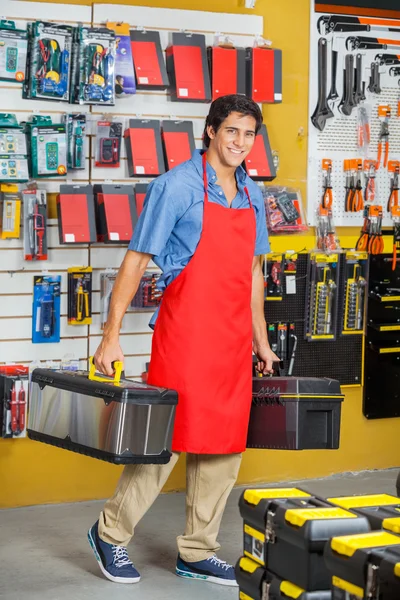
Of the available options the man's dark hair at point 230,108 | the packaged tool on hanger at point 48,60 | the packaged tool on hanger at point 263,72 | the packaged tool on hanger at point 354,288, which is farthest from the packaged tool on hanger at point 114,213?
the packaged tool on hanger at point 354,288

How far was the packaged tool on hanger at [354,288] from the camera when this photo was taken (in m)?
6.04

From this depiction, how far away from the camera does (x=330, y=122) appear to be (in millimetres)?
5988

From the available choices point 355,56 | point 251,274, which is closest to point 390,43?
point 355,56

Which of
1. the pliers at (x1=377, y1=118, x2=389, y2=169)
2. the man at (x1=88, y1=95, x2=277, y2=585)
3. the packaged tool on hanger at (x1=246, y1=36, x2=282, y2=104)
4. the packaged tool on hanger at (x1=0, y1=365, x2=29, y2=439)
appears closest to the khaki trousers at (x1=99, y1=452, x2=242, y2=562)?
the man at (x1=88, y1=95, x2=277, y2=585)

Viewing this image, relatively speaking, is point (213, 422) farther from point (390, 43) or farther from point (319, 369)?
point (390, 43)

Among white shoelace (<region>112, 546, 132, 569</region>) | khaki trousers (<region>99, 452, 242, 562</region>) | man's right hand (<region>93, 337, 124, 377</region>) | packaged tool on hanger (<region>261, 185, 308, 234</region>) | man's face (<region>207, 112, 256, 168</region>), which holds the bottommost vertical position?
white shoelace (<region>112, 546, 132, 569</region>)

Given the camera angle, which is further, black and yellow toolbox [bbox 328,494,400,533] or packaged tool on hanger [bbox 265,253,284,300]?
packaged tool on hanger [bbox 265,253,284,300]

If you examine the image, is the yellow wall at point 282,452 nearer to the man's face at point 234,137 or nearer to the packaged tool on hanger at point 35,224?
the packaged tool on hanger at point 35,224

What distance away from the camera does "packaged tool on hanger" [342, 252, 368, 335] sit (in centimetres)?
604

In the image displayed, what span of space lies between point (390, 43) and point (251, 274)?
7.98 ft

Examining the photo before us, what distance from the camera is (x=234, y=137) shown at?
4176 mm

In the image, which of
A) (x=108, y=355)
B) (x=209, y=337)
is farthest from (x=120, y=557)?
(x=209, y=337)

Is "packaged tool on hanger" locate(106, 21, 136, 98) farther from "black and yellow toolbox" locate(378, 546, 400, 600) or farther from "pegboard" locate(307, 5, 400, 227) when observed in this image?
"black and yellow toolbox" locate(378, 546, 400, 600)

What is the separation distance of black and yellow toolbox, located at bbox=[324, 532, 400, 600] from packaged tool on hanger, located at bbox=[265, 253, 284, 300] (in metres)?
3.22
